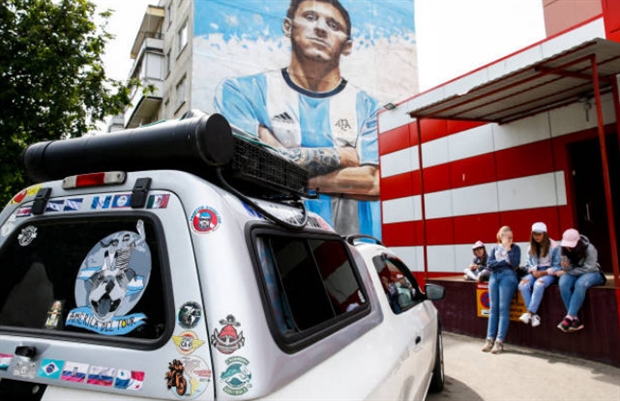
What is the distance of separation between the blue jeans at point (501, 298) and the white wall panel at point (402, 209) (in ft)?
17.5

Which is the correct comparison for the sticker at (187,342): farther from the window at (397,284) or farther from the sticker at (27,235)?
the window at (397,284)

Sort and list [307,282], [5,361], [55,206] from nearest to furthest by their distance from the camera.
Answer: [5,361], [55,206], [307,282]

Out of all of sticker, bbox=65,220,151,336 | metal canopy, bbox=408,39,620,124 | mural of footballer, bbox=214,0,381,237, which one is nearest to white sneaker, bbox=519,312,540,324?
metal canopy, bbox=408,39,620,124

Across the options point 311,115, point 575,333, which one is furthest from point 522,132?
point 311,115

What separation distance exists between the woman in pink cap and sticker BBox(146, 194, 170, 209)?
5.83 meters

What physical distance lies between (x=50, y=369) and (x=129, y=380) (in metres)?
0.34

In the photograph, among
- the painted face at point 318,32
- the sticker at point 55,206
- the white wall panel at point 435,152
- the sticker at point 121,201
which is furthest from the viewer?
the painted face at point 318,32

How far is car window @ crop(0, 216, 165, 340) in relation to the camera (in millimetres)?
1496

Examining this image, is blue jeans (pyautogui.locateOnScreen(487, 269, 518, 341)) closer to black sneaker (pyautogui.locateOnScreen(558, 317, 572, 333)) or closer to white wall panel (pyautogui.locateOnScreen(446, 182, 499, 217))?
black sneaker (pyautogui.locateOnScreen(558, 317, 572, 333))

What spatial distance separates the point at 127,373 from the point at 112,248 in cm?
51

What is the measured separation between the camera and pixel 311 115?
955 inches

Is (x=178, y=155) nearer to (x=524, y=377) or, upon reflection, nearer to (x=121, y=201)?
(x=121, y=201)

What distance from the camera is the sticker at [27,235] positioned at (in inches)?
70.8

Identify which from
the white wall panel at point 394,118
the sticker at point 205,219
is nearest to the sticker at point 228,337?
the sticker at point 205,219
